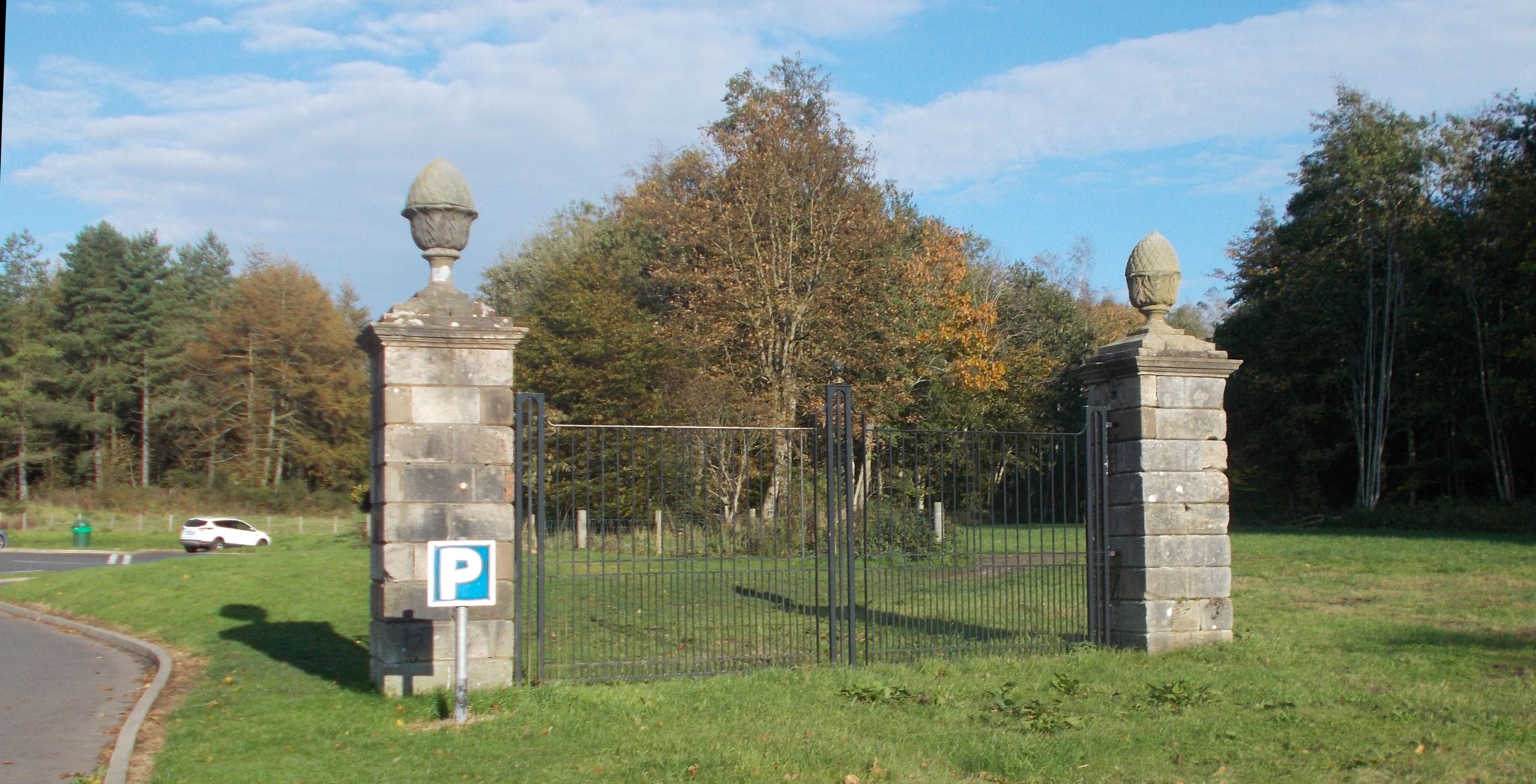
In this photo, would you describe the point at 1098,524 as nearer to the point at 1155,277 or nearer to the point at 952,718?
the point at 1155,277

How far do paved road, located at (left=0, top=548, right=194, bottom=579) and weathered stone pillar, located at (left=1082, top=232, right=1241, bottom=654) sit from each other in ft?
81.5

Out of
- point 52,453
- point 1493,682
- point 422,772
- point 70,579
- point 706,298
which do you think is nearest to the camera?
point 422,772

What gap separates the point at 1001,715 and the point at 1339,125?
1311 inches

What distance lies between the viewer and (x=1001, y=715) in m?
8.33

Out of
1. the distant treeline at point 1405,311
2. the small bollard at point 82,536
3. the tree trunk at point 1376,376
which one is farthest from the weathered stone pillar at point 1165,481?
the small bollard at point 82,536

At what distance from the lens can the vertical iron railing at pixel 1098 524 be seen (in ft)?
36.3

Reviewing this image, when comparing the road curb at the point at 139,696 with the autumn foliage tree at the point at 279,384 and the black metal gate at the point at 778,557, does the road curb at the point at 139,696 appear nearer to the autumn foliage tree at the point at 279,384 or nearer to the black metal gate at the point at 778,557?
the black metal gate at the point at 778,557

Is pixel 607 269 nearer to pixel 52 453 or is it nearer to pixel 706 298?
pixel 706 298

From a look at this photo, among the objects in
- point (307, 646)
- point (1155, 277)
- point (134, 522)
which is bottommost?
point (134, 522)

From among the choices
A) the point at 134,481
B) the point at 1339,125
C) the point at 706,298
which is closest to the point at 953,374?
the point at 706,298

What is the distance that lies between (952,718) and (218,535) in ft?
116

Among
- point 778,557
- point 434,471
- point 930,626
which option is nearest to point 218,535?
point 930,626

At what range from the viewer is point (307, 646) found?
11961 mm

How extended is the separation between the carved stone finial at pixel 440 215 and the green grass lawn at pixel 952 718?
10.7 ft
